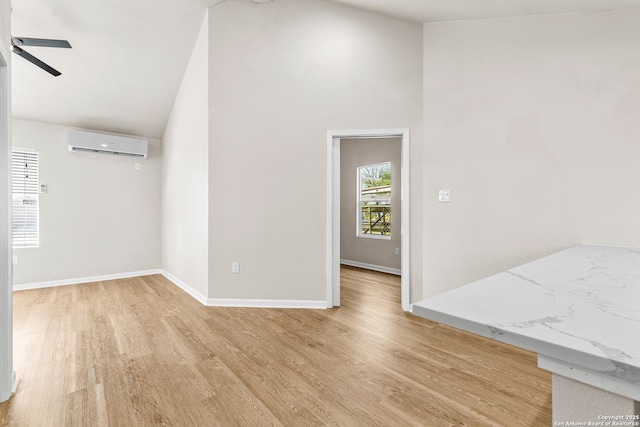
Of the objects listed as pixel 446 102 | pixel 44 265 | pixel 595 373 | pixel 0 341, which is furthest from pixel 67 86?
pixel 595 373

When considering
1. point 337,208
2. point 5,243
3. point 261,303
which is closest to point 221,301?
point 261,303

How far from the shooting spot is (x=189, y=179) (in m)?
3.88

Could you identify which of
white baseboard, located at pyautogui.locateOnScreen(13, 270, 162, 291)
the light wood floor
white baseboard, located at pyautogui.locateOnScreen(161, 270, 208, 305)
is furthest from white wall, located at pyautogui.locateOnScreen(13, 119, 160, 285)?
the light wood floor

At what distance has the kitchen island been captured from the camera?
0.52 metres

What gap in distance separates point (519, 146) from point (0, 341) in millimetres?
3900

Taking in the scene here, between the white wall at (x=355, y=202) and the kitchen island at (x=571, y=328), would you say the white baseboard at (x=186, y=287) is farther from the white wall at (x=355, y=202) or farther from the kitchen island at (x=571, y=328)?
the kitchen island at (x=571, y=328)

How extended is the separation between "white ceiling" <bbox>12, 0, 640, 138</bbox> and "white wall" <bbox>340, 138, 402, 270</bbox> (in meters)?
2.36

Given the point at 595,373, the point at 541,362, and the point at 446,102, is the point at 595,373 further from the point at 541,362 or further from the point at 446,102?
the point at 446,102

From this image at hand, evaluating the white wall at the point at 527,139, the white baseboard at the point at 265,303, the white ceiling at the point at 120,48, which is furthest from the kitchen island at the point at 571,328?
the white ceiling at the point at 120,48

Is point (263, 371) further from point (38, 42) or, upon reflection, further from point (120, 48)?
point (120, 48)

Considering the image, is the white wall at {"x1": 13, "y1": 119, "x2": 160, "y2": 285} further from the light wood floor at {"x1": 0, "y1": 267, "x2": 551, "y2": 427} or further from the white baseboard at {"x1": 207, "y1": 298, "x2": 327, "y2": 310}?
the white baseboard at {"x1": 207, "y1": 298, "x2": 327, "y2": 310}

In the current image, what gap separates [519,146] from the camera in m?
2.64

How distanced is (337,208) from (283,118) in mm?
1146

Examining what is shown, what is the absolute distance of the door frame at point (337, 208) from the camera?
123 inches
